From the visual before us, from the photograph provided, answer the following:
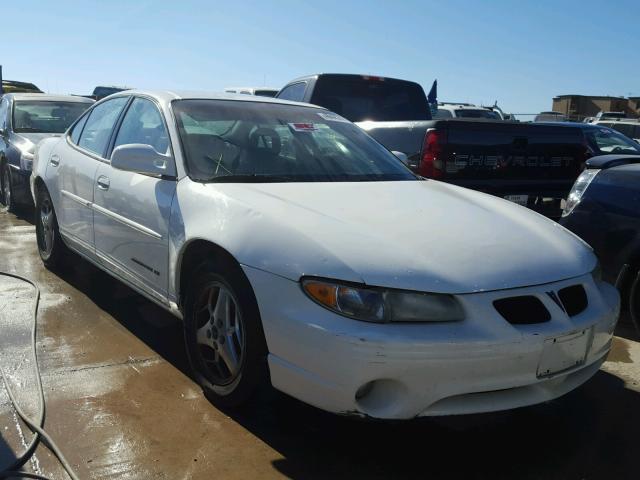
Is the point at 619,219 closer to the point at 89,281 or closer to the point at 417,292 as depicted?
the point at 417,292

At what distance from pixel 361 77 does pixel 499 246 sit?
19.5 feet

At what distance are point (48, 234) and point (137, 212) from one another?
2.11m

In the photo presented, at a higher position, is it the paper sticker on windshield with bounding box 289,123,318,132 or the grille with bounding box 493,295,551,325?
the paper sticker on windshield with bounding box 289,123,318,132

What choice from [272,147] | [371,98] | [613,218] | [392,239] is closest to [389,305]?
[392,239]

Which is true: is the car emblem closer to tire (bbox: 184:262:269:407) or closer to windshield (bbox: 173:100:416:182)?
tire (bbox: 184:262:269:407)

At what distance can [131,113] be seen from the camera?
430 cm

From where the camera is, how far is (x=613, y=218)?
162 inches

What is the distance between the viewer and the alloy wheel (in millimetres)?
2990

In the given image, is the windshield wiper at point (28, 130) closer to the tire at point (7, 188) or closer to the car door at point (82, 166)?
the tire at point (7, 188)

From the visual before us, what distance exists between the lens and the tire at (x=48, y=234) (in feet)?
17.2

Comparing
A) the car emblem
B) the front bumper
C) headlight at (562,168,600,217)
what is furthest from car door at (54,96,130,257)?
headlight at (562,168,600,217)

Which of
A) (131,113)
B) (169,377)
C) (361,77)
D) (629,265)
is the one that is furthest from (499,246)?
(361,77)

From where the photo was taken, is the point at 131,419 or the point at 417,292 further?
the point at 131,419

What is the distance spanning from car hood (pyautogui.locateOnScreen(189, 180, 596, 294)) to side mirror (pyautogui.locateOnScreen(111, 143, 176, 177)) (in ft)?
1.29
